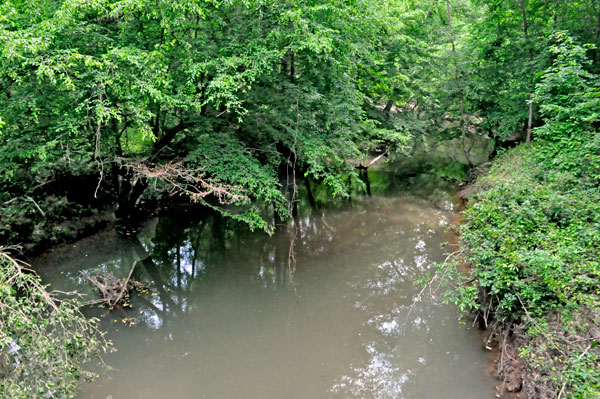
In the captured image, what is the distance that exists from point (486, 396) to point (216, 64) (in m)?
6.12

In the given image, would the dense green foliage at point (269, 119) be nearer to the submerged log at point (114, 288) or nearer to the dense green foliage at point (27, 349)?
the submerged log at point (114, 288)

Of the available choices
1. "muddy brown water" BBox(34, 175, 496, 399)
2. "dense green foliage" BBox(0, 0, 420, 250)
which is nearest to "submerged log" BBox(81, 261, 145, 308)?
"muddy brown water" BBox(34, 175, 496, 399)

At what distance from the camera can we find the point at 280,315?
6.12 m

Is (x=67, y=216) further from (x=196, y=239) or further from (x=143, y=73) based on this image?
(x=143, y=73)

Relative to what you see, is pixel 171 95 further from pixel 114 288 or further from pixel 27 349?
pixel 27 349

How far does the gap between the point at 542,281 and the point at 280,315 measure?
390 centimetres

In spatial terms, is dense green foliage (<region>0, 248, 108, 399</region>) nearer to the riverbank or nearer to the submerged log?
the submerged log

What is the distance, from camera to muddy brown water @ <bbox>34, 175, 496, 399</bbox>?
15.5ft

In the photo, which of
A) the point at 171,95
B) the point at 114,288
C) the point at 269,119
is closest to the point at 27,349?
the point at 114,288

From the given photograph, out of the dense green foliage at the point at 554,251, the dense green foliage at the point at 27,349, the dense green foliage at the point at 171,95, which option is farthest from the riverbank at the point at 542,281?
the dense green foliage at the point at 27,349

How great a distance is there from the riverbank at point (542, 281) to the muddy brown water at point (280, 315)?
72 cm

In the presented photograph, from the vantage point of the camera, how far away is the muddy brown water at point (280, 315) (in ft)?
15.5

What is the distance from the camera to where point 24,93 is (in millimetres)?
5684

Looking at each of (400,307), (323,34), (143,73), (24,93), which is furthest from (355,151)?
(24,93)
